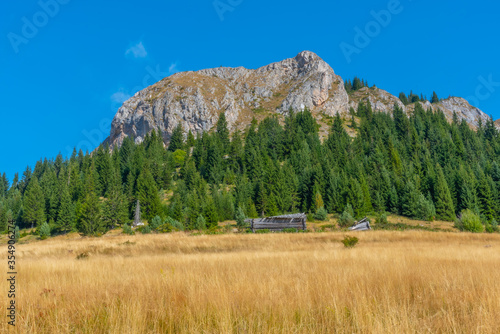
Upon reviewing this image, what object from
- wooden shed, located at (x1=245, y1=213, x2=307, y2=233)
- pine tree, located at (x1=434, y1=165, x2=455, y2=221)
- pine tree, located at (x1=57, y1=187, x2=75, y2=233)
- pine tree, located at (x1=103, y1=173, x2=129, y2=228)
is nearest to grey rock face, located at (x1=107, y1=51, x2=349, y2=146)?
pine tree, located at (x1=57, y1=187, x2=75, y2=233)

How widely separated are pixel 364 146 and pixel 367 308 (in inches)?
3893

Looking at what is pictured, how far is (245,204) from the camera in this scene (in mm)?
56375

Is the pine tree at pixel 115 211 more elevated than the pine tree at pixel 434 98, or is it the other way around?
the pine tree at pixel 434 98

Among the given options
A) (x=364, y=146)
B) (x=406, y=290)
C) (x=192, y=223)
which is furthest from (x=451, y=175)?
(x=406, y=290)

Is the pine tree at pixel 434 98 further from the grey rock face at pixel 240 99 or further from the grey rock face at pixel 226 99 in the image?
the grey rock face at pixel 226 99

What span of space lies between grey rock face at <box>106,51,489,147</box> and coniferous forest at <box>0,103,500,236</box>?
52.1 m

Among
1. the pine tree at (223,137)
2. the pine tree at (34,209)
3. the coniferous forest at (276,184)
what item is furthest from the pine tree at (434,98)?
the pine tree at (34,209)

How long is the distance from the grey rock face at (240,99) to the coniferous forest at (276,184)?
171 feet

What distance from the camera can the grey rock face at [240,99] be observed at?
14850 cm

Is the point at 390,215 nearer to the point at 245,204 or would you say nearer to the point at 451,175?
the point at 451,175

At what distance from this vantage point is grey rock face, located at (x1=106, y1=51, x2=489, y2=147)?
487 feet

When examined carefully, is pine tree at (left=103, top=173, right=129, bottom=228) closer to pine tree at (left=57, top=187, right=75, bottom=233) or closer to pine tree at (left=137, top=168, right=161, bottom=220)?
pine tree at (left=137, top=168, right=161, bottom=220)

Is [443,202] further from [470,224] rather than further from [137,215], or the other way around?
[137,215]

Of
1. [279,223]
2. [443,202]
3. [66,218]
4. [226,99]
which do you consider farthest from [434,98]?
[66,218]
